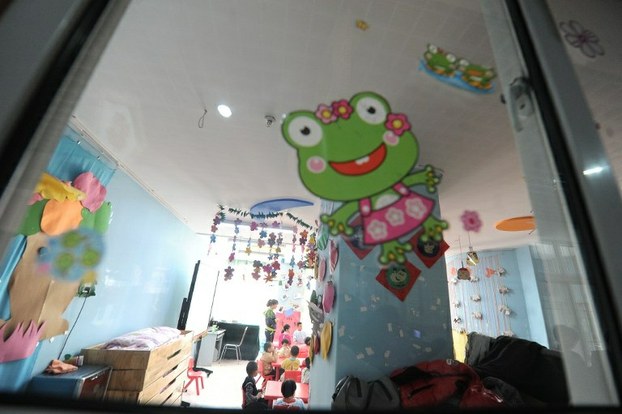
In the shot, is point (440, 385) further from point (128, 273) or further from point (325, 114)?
point (128, 273)

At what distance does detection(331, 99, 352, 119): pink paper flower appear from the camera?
2.33 feet

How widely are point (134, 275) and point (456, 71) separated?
2397mm

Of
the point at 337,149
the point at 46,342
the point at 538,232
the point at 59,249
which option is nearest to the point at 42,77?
the point at 59,249

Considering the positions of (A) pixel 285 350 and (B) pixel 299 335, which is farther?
(B) pixel 299 335

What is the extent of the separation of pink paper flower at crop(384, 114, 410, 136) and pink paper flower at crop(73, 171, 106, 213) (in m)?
1.18

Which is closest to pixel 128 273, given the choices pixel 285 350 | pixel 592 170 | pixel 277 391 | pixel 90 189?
pixel 90 189

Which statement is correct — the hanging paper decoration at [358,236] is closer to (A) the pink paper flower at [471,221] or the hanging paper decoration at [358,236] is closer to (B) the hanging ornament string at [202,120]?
(A) the pink paper flower at [471,221]

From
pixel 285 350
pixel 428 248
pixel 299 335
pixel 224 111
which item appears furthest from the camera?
pixel 299 335

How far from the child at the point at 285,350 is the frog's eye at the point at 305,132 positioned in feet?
10.0

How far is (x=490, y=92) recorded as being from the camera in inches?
28.6

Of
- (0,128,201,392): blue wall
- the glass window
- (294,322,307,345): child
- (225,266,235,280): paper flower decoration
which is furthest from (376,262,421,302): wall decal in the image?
(294,322,307,345): child

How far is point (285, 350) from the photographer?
3162 mm

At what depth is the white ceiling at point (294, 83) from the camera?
0.83 meters

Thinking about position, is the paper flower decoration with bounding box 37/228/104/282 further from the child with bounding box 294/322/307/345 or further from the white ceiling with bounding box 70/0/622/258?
the child with bounding box 294/322/307/345
